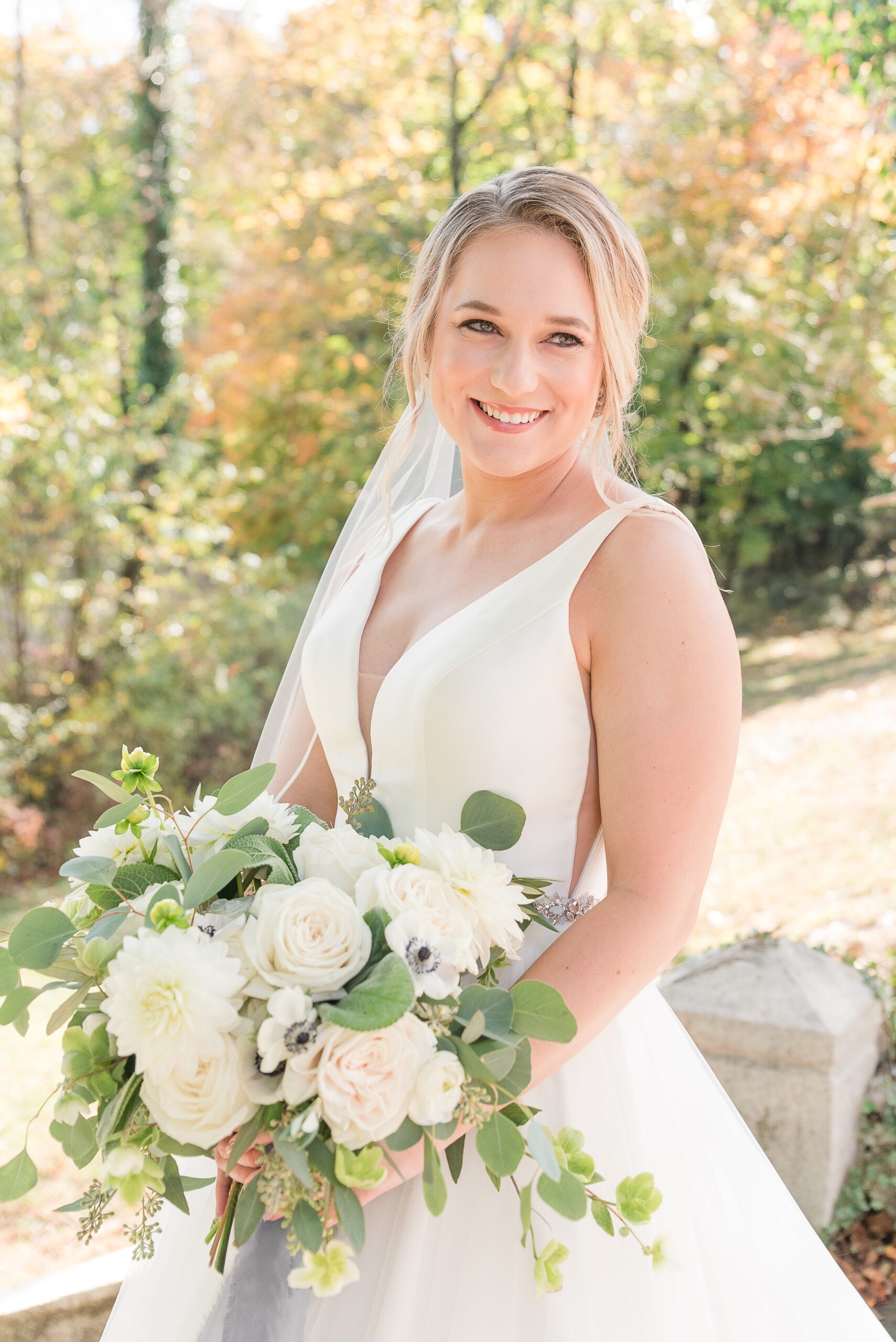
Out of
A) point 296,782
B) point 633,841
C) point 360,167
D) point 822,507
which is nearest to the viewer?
point 633,841

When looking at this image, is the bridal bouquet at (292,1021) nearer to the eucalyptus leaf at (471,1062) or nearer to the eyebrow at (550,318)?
the eucalyptus leaf at (471,1062)

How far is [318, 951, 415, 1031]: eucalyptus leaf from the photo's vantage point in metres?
1.32

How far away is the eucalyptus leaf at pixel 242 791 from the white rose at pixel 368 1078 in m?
0.39

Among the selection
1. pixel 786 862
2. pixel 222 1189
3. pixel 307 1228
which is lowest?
pixel 786 862

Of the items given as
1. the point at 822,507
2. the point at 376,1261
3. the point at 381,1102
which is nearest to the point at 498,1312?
the point at 376,1261

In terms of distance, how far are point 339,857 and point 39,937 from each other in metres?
0.41

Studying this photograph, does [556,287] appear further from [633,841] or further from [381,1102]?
[381,1102]

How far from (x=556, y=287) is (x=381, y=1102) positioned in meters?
1.33

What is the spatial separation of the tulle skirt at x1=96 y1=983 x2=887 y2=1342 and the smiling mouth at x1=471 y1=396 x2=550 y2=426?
108 centimetres

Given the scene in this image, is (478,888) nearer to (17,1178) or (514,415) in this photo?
(17,1178)

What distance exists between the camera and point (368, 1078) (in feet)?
4.34

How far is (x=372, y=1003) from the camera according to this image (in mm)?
1340

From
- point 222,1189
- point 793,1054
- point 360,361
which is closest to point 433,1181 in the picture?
point 222,1189

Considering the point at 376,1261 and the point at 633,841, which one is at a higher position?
the point at 633,841
